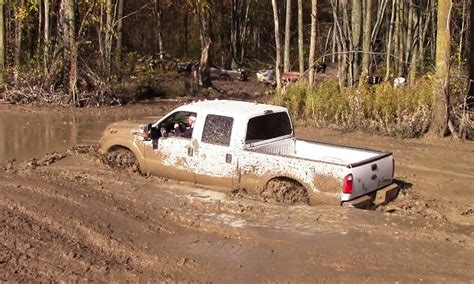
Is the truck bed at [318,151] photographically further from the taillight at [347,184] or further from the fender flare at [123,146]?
the fender flare at [123,146]

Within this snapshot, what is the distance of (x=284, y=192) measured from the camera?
1061cm

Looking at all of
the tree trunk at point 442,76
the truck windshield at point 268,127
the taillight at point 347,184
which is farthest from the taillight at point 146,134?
the tree trunk at point 442,76

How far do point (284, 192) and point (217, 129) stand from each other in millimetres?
1624

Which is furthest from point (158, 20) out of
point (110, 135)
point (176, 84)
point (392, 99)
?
point (110, 135)

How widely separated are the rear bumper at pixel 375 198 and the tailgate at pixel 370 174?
0.06 metres

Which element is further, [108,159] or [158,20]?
[158,20]

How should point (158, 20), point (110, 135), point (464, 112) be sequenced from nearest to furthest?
point (110, 135)
point (464, 112)
point (158, 20)

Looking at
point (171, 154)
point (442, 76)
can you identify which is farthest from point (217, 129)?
point (442, 76)

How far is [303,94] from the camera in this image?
2114 centimetres

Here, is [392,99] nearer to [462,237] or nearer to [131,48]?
[462,237]

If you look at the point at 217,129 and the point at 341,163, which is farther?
the point at 217,129

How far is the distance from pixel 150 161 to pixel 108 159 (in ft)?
3.96

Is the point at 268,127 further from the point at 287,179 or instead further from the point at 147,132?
the point at 147,132

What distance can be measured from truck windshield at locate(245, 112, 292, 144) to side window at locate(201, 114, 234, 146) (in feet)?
1.13
